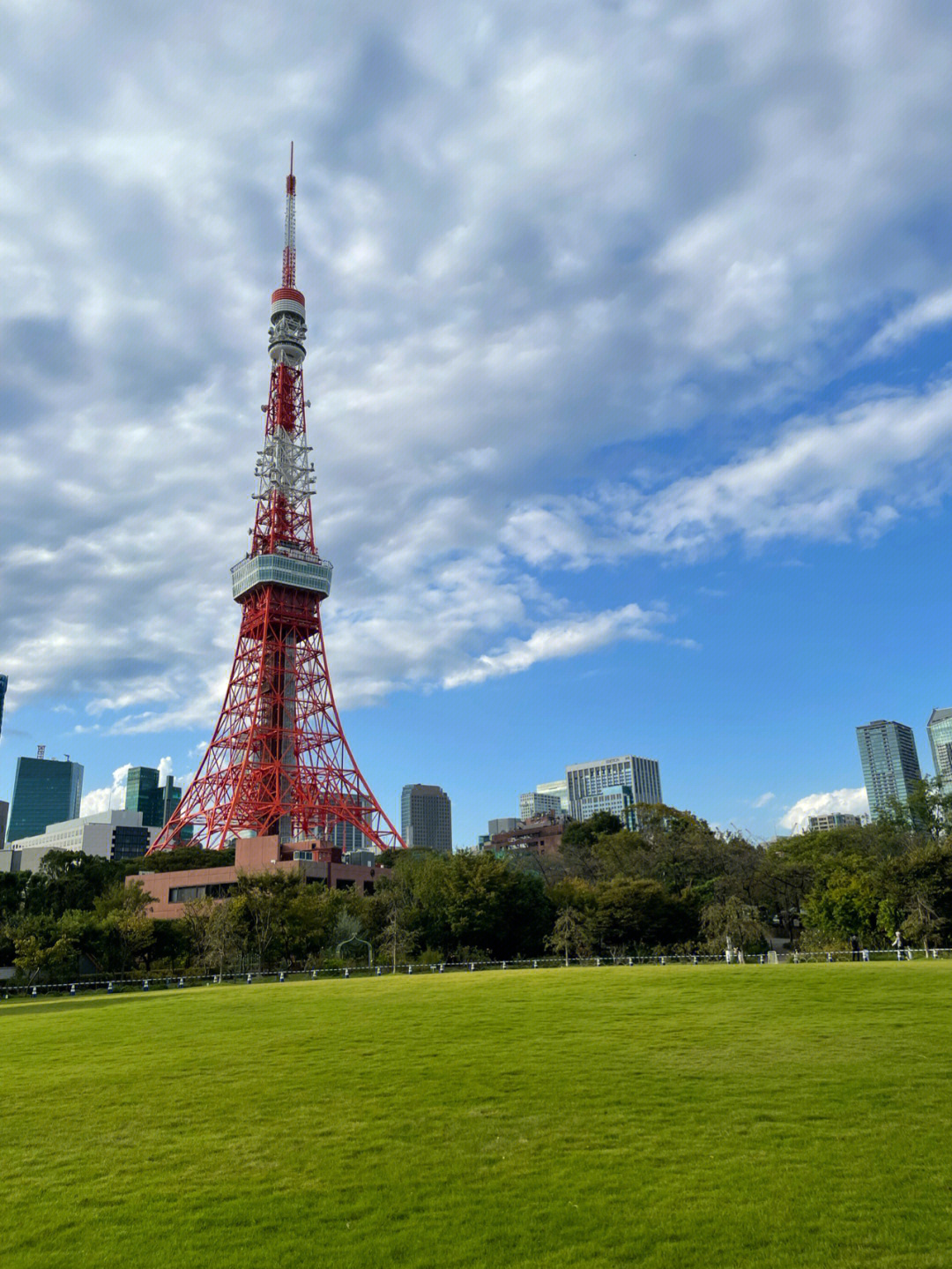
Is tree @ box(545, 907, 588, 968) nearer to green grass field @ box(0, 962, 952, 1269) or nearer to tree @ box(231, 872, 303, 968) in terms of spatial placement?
tree @ box(231, 872, 303, 968)

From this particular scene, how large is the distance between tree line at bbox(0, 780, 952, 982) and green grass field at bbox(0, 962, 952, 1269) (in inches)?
1016

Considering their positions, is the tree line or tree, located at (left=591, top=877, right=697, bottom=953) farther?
tree, located at (left=591, top=877, right=697, bottom=953)

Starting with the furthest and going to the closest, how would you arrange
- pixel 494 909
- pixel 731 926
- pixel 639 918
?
pixel 494 909 → pixel 639 918 → pixel 731 926

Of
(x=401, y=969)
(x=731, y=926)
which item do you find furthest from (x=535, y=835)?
(x=401, y=969)

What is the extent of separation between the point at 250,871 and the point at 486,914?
2419 centimetres

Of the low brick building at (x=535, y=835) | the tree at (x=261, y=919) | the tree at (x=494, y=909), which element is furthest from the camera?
the low brick building at (x=535, y=835)

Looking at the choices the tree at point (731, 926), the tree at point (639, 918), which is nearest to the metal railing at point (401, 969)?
the tree at point (731, 926)

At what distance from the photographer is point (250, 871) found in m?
72.1

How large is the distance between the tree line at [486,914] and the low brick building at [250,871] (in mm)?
5333

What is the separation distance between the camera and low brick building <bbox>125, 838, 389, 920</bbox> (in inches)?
2904

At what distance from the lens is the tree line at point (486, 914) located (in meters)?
50.0

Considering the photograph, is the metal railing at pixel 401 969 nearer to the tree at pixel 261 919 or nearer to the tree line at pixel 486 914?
the tree line at pixel 486 914

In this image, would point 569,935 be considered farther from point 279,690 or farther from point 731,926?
point 279,690

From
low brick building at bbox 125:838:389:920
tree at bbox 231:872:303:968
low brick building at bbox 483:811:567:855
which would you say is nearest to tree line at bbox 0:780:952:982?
tree at bbox 231:872:303:968
